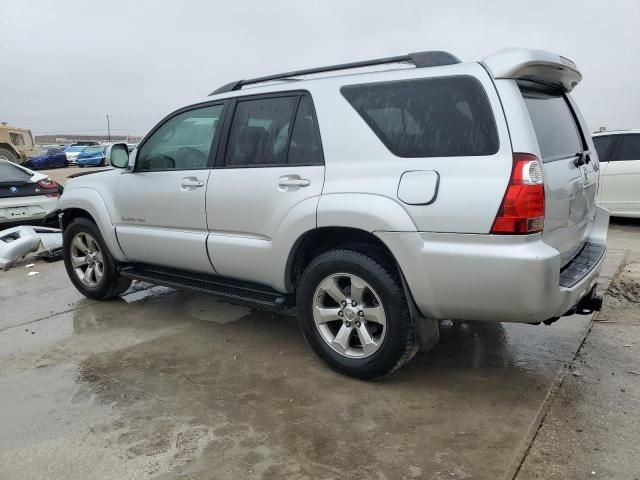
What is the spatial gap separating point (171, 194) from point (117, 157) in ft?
2.83

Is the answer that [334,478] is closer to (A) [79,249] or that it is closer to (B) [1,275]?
(A) [79,249]

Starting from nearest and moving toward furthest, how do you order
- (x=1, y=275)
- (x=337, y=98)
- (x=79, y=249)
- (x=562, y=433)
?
1. (x=562, y=433)
2. (x=337, y=98)
3. (x=79, y=249)
4. (x=1, y=275)

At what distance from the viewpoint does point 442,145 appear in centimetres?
302

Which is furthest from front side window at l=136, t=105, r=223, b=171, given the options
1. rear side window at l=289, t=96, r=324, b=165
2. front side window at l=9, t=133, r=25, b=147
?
front side window at l=9, t=133, r=25, b=147

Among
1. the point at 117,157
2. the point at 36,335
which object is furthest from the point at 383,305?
the point at 36,335

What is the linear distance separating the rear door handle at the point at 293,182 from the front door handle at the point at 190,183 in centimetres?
78

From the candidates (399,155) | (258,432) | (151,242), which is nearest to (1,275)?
(151,242)

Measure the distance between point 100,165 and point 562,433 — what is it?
32.0 m

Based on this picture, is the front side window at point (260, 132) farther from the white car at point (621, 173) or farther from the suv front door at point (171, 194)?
the white car at point (621, 173)

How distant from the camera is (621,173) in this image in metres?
8.73

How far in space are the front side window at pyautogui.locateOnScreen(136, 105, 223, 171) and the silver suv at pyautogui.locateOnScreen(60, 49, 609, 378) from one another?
15mm

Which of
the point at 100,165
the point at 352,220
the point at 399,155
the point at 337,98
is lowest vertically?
the point at 100,165

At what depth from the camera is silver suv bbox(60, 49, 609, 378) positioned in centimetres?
285

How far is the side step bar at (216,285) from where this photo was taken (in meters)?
3.79
